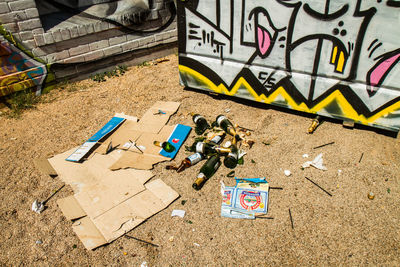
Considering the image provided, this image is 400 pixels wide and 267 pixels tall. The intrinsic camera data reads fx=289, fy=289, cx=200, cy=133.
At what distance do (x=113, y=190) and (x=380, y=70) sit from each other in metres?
3.51

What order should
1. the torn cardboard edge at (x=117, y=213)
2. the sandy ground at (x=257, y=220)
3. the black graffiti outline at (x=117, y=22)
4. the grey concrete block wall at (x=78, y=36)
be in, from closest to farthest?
the sandy ground at (x=257, y=220) → the torn cardboard edge at (x=117, y=213) → the grey concrete block wall at (x=78, y=36) → the black graffiti outline at (x=117, y=22)

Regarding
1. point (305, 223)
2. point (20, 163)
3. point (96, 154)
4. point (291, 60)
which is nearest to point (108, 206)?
point (96, 154)

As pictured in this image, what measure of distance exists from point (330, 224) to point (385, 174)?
1.07 meters

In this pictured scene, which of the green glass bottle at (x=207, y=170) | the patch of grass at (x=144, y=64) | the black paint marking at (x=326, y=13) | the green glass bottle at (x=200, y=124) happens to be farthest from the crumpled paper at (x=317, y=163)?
the patch of grass at (x=144, y=64)

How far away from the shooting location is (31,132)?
4.35 meters

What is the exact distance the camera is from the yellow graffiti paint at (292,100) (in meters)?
3.88

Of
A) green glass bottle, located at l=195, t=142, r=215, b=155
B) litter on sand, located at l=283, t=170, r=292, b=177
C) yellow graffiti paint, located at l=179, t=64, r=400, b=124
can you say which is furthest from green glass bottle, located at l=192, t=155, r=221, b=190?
yellow graffiti paint, located at l=179, t=64, r=400, b=124

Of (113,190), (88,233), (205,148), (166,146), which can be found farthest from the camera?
(166,146)

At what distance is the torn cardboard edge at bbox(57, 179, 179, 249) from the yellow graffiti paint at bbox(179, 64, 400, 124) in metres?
2.04

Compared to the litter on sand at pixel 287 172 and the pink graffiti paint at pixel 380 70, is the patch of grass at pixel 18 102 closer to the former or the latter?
the litter on sand at pixel 287 172

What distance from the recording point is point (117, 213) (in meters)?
3.06

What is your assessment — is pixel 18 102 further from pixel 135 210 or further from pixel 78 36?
pixel 135 210

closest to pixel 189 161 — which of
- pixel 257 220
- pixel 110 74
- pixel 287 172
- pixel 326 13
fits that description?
pixel 257 220

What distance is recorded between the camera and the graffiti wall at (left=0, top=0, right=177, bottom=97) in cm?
457
